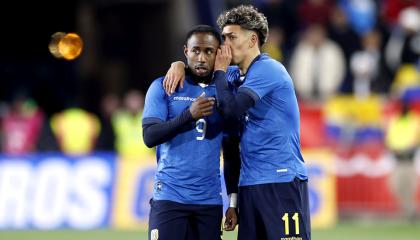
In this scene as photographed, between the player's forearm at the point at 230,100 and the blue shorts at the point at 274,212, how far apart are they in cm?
57

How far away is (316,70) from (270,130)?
37.2ft

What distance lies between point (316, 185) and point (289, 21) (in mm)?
5064

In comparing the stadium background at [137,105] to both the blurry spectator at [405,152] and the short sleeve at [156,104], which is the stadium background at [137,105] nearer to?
the blurry spectator at [405,152]

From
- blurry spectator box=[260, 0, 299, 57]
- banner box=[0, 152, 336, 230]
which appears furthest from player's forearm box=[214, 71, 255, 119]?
blurry spectator box=[260, 0, 299, 57]

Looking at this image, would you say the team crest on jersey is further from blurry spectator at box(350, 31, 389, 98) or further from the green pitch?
blurry spectator at box(350, 31, 389, 98)

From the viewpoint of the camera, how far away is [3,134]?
723 inches

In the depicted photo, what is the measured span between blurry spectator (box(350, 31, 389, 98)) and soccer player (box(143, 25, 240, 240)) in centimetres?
1101

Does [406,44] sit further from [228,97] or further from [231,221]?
[228,97]

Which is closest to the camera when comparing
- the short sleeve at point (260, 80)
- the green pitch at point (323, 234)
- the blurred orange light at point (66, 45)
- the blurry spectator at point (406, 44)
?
the short sleeve at point (260, 80)

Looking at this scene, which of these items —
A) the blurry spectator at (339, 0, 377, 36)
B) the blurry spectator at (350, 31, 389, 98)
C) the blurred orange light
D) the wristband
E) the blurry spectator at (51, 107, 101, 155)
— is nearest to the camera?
the wristband

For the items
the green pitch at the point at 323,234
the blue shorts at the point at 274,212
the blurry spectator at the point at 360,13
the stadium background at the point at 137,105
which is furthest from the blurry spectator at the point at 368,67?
the blue shorts at the point at 274,212

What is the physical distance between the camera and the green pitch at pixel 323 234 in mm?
13628

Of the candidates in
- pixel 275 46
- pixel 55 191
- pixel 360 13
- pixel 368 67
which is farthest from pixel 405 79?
pixel 55 191

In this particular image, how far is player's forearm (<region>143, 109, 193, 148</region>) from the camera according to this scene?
702cm
